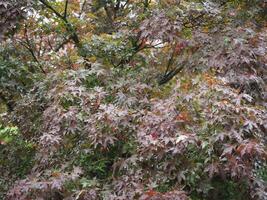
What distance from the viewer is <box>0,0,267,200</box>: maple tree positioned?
314cm

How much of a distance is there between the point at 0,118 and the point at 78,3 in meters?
2.02

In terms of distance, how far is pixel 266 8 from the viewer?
4.75 metres

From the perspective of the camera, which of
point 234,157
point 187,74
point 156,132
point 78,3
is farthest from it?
point 78,3

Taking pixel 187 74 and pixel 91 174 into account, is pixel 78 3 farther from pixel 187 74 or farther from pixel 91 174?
pixel 91 174

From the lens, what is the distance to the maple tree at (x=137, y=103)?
124 inches

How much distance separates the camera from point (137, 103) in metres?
3.84

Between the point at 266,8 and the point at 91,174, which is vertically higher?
the point at 266,8

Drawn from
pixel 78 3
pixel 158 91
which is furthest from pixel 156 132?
pixel 78 3

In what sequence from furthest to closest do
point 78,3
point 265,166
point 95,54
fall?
point 78,3 < point 95,54 < point 265,166

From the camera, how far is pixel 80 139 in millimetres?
3627

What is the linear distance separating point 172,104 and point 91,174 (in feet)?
2.86

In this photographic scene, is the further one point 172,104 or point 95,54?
point 95,54

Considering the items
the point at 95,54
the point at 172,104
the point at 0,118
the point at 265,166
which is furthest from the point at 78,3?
the point at 265,166

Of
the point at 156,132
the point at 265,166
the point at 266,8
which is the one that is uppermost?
the point at 266,8
